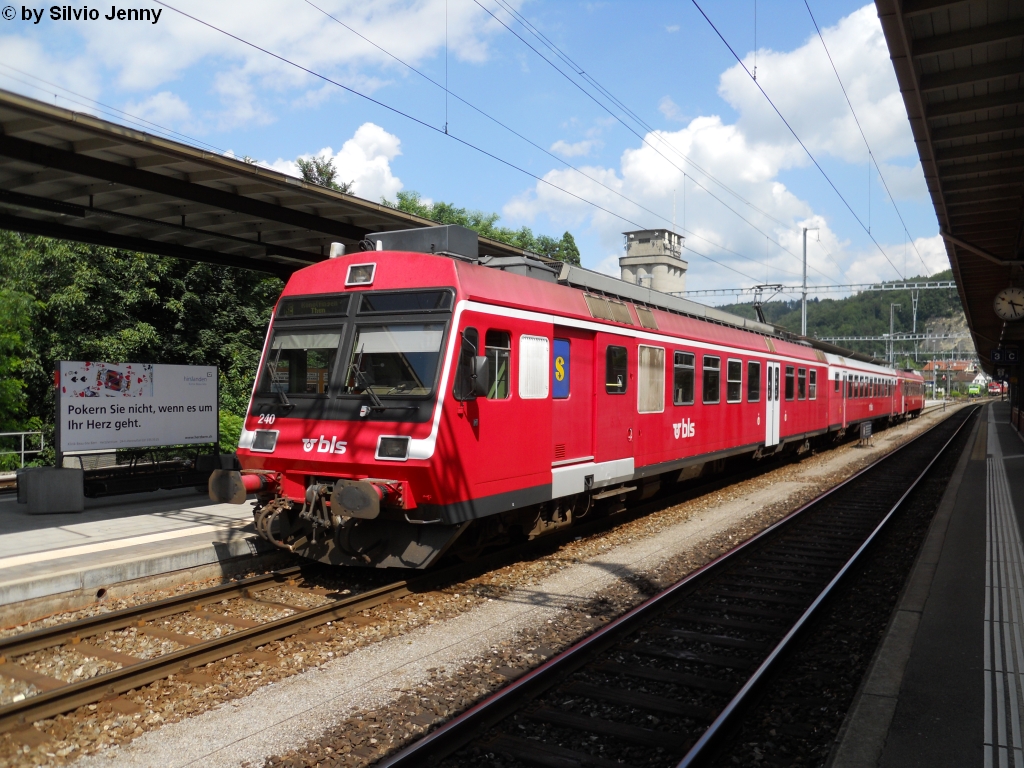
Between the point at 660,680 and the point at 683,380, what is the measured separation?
732cm

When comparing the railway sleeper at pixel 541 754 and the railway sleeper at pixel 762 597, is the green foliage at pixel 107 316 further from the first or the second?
the railway sleeper at pixel 541 754

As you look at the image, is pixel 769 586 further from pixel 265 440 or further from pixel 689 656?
pixel 265 440

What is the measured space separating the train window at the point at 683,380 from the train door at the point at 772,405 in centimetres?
471

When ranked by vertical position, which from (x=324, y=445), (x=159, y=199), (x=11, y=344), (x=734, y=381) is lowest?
(x=324, y=445)

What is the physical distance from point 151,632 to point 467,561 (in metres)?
3.18

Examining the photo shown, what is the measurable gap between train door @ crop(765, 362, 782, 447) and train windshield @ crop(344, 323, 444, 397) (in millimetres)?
11213

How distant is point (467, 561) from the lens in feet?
27.9

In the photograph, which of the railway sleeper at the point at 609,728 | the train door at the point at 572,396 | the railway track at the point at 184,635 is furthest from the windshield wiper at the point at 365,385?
the railway sleeper at the point at 609,728

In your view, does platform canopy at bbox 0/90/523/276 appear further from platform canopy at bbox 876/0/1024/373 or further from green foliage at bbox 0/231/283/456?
green foliage at bbox 0/231/283/456

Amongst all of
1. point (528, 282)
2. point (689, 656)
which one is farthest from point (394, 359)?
point (689, 656)

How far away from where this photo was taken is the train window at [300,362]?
7918 mm

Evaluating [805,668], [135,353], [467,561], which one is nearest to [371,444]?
[467,561]

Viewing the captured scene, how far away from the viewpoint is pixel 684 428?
1253 cm

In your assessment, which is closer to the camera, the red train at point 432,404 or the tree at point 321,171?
the red train at point 432,404
